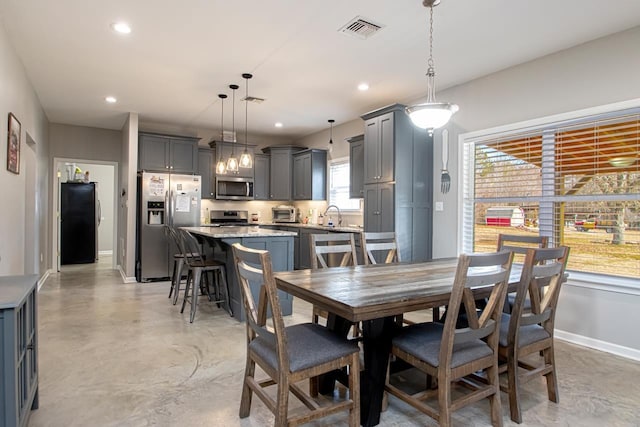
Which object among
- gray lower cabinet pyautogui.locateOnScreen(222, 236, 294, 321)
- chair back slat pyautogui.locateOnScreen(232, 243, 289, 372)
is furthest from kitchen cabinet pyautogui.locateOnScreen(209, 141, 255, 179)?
chair back slat pyautogui.locateOnScreen(232, 243, 289, 372)

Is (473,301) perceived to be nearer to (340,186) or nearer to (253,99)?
(253,99)

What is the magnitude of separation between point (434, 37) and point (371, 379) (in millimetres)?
2801

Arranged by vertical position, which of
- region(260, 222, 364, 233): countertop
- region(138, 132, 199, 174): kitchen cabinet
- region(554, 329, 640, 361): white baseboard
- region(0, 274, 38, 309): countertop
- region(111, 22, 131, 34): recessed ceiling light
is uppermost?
region(111, 22, 131, 34): recessed ceiling light

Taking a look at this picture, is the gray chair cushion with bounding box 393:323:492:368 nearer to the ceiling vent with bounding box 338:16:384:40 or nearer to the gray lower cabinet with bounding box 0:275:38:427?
the gray lower cabinet with bounding box 0:275:38:427

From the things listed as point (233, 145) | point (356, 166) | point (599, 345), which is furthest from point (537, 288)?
point (233, 145)

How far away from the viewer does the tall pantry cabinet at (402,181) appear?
4539 millimetres

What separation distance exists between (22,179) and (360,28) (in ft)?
12.3

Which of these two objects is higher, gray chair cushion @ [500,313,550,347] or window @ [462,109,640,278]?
window @ [462,109,640,278]

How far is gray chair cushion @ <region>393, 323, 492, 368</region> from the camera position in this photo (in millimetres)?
1835

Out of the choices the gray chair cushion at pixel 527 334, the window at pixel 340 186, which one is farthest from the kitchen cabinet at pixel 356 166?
the gray chair cushion at pixel 527 334

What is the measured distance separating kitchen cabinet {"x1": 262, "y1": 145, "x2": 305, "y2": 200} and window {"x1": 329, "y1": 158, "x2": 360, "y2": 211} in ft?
2.91

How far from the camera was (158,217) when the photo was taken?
19.7 ft

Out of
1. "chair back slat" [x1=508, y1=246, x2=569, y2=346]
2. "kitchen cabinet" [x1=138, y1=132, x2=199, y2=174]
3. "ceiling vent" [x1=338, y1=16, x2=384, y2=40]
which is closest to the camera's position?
"chair back slat" [x1=508, y1=246, x2=569, y2=346]

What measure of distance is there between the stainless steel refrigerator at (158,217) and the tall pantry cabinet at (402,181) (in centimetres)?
319
